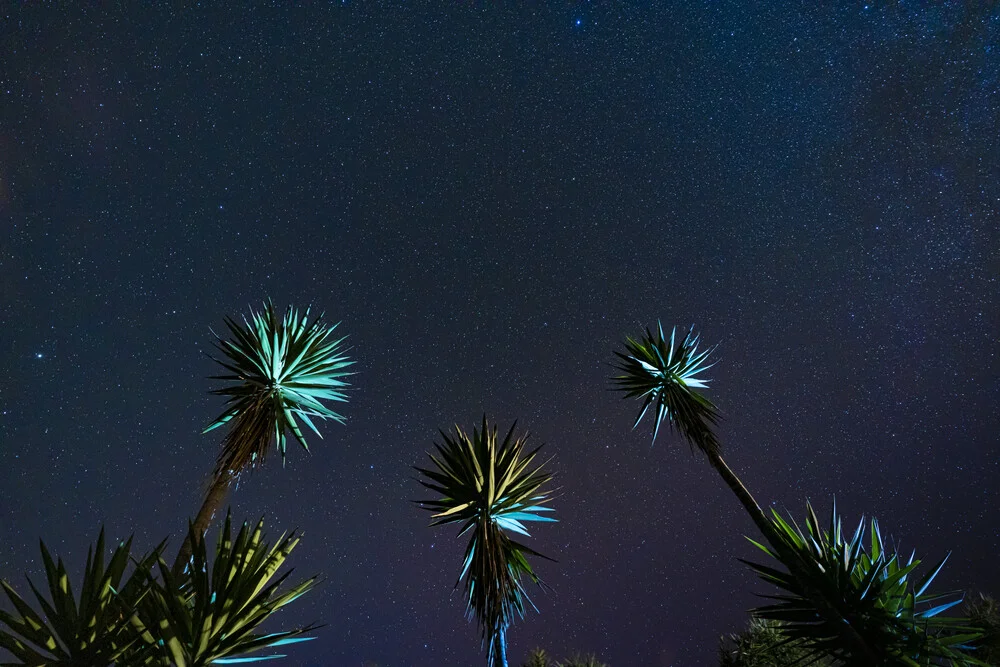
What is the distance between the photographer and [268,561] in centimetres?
534

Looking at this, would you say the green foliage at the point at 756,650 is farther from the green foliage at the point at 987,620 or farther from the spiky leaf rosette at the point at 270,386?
the spiky leaf rosette at the point at 270,386

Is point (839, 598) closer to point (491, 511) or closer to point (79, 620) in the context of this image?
point (491, 511)

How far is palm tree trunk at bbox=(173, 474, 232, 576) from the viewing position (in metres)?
5.05

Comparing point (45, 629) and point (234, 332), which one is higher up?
point (234, 332)

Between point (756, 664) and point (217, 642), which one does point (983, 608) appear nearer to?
point (756, 664)

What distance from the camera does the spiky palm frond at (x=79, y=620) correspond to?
426cm

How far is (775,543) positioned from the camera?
24.9ft

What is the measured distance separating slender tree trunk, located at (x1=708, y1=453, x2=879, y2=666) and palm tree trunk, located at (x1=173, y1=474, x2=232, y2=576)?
7.67m

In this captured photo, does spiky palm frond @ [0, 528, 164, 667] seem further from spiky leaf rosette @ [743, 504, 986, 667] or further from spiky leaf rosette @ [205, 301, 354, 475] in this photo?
spiky leaf rosette @ [743, 504, 986, 667]

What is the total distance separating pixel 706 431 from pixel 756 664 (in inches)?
407

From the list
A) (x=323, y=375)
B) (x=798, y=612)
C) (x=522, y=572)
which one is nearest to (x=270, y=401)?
(x=323, y=375)

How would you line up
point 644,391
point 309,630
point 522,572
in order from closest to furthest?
point 309,630
point 522,572
point 644,391

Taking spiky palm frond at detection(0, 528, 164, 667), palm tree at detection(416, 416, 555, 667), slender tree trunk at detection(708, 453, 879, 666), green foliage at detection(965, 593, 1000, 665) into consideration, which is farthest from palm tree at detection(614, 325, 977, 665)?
green foliage at detection(965, 593, 1000, 665)

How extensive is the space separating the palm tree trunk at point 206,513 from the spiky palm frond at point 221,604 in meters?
0.13
